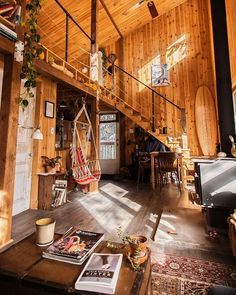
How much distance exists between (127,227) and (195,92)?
5.34 m

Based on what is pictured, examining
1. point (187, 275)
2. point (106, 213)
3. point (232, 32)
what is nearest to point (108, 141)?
point (106, 213)

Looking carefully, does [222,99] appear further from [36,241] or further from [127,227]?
[36,241]

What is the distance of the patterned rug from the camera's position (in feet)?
4.88

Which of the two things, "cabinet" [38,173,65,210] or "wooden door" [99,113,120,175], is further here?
"wooden door" [99,113,120,175]

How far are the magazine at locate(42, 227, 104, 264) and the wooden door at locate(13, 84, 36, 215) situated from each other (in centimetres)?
236

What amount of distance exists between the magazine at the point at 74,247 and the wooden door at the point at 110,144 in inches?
225

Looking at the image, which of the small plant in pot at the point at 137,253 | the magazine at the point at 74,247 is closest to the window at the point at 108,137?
the magazine at the point at 74,247

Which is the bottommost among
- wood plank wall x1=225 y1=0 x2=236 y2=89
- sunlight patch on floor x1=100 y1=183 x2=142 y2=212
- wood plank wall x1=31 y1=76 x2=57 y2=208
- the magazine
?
sunlight patch on floor x1=100 y1=183 x2=142 y2=212

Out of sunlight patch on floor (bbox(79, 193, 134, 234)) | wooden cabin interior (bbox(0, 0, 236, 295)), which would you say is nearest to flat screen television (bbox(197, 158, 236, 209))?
wooden cabin interior (bbox(0, 0, 236, 295))

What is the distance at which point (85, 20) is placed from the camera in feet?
18.3

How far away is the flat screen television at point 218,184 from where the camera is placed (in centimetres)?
247

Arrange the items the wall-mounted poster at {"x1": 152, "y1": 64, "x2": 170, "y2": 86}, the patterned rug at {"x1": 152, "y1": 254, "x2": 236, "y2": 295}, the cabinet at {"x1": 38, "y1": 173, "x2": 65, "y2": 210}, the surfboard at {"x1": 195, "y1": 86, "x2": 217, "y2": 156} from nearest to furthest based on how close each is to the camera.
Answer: the patterned rug at {"x1": 152, "y1": 254, "x2": 236, "y2": 295}, the cabinet at {"x1": 38, "y1": 173, "x2": 65, "y2": 210}, the surfboard at {"x1": 195, "y1": 86, "x2": 217, "y2": 156}, the wall-mounted poster at {"x1": 152, "y1": 64, "x2": 170, "y2": 86}

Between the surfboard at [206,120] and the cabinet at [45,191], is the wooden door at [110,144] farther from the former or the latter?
the cabinet at [45,191]

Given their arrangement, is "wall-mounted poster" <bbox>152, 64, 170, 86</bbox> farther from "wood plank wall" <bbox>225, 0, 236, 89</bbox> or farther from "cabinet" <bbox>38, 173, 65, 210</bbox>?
"cabinet" <bbox>38, 173, 65, 210</bbox>
